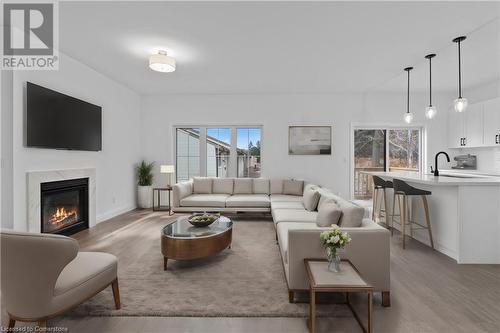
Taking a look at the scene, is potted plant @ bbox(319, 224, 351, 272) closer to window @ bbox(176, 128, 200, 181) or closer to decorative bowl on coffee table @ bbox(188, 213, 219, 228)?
decorative bowl on coffee table @ bbox(188, 213, 219, 228)

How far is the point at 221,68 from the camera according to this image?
441 cm

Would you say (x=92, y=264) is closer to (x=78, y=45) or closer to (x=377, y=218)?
(x=78, y=45)

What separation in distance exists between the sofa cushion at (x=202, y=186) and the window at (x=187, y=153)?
0.76m

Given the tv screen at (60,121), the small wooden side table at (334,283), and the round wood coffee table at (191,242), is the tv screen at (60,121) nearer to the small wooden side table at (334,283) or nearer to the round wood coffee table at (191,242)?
the round wood coffee table at (191,242)

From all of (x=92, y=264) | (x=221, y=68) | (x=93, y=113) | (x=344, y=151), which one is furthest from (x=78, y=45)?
(x=344, y=151)

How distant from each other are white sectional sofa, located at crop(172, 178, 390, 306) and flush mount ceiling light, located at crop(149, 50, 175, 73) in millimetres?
2356

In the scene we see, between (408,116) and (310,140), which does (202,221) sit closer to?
(310,140)

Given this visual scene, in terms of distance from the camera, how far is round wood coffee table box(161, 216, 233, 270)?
2.70 meters

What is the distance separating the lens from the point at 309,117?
19.9 ft

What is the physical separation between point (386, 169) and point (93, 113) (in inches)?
261

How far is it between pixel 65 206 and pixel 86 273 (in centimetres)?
291

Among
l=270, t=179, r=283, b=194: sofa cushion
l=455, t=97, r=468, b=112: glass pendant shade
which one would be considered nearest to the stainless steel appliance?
l=455, t=97, r=468, b=112: glass pendant shade

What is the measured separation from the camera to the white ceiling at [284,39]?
265cm

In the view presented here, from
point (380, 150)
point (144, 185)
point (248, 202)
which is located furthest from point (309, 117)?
point (144, 185)
